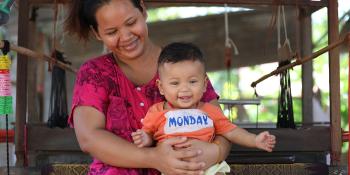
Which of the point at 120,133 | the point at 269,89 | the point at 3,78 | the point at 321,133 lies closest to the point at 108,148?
the point at 120,133

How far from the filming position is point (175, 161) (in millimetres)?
1692

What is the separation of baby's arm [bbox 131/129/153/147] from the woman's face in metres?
0.31

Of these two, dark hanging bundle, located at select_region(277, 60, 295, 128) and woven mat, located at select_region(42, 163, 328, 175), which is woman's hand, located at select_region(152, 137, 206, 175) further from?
dark hanging bundle, located at select_region(277, 60, 295, 128)

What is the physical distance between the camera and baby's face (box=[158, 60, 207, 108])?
186 centimetres

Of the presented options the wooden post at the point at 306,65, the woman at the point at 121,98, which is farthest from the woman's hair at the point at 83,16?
the wooden post at the point at 306,65

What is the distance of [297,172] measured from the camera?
110 inches

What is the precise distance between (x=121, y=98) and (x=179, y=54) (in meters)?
0.25

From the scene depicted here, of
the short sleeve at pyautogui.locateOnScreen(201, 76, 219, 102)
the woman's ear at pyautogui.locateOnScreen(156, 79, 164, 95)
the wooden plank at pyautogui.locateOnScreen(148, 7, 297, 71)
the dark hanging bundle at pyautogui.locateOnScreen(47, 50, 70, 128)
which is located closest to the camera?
the woman's ear at pyautogui.locateOnScreen(156, 79, 164, 95)

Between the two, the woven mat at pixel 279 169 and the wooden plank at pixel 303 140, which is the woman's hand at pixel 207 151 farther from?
the wooden plank at pixel 303 140

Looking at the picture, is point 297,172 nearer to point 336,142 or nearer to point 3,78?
point 336,142

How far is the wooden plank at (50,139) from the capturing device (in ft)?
9.54

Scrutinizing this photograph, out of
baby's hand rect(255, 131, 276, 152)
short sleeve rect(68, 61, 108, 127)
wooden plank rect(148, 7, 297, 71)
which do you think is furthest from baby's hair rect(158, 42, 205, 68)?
wooden plank rect(148, 7, 297, 71)

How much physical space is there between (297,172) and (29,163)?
1393mm

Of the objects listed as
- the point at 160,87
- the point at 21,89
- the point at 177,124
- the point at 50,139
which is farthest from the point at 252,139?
the point at 21,89
